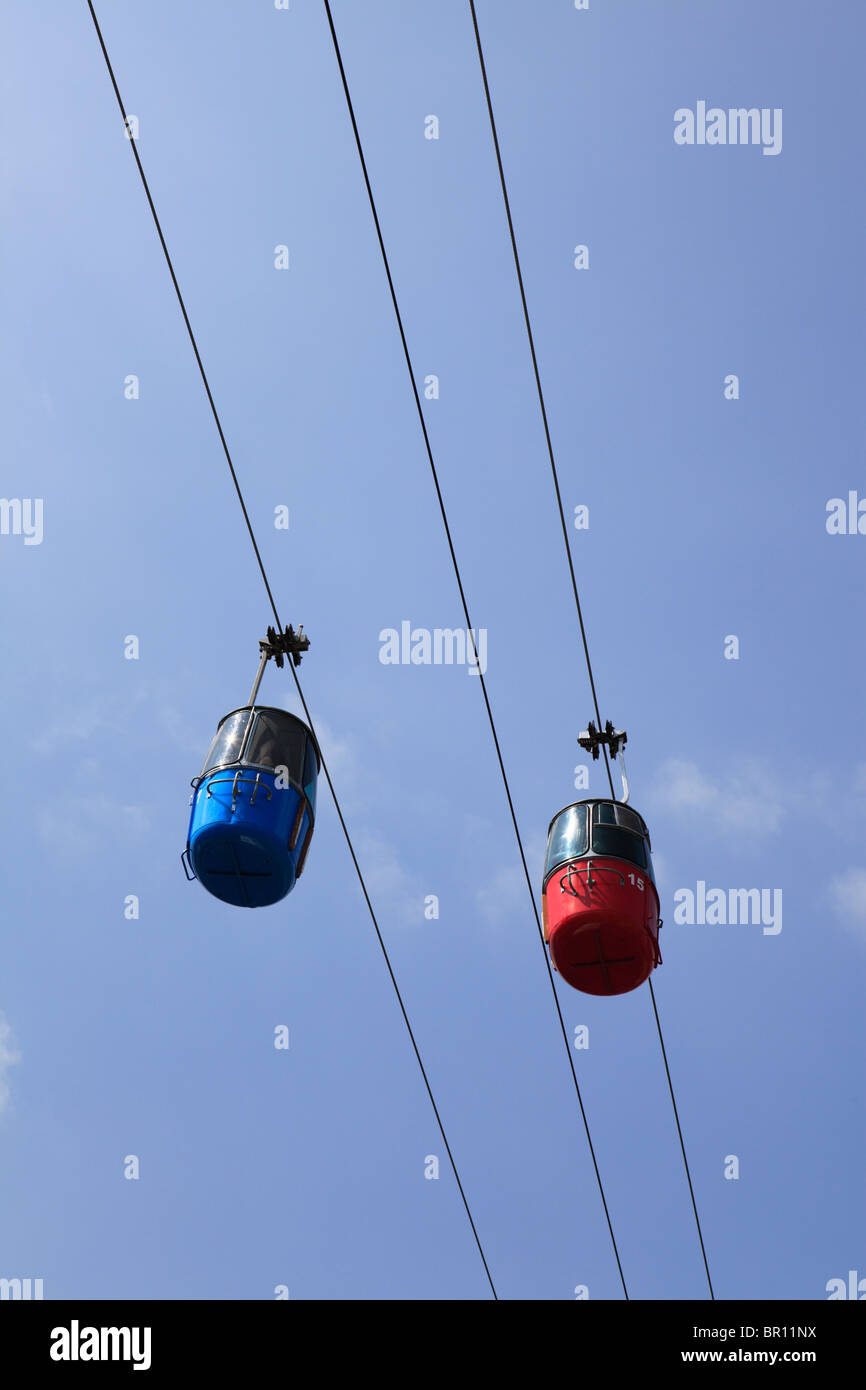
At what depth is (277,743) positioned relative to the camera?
11.8 metres

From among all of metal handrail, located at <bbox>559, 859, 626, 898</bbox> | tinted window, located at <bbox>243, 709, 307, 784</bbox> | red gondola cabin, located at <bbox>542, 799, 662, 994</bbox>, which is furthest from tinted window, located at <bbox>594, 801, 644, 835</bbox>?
tinted window, located at <bbox>243, 709, 307, 784</bbox>

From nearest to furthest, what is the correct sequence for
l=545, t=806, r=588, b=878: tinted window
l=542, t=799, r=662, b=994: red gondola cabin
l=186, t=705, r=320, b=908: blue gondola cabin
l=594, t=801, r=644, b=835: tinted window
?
1. l=186, t=705, r=320, b=908: blue gondola cabin
2. l=542, t=799, r=662, b=994: red gondola cabin
3. l=545, t=806, r=588, b=878: tinted window
4. l=594, t=801, r=644, b=835: tinted window

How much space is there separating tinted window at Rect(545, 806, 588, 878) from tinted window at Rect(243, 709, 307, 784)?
2.70m

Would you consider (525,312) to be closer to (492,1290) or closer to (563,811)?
(563,811)

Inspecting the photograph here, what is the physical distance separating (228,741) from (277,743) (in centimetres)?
50

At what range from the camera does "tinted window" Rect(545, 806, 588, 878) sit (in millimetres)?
12117

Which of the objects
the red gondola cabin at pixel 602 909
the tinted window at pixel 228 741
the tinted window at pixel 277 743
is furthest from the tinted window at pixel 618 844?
the tinted window at pixel 228 741

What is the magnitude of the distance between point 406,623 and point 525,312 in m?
6.76

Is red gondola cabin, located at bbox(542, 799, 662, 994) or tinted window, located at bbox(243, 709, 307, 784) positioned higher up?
tinted window, located at bbox(243, 709, 307, 784)

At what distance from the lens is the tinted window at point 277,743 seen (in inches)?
459

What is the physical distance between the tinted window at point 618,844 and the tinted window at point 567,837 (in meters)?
0.13

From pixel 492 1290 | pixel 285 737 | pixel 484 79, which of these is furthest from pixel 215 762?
pixel 492 1290

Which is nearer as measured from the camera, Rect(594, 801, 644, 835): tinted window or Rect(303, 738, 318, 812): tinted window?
Rect(303, 738, 318, 812): tinted window

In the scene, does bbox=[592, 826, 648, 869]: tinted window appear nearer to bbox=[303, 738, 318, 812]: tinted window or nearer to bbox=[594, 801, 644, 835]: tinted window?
bbox=[594, 801, 644, 835]: tinted window
